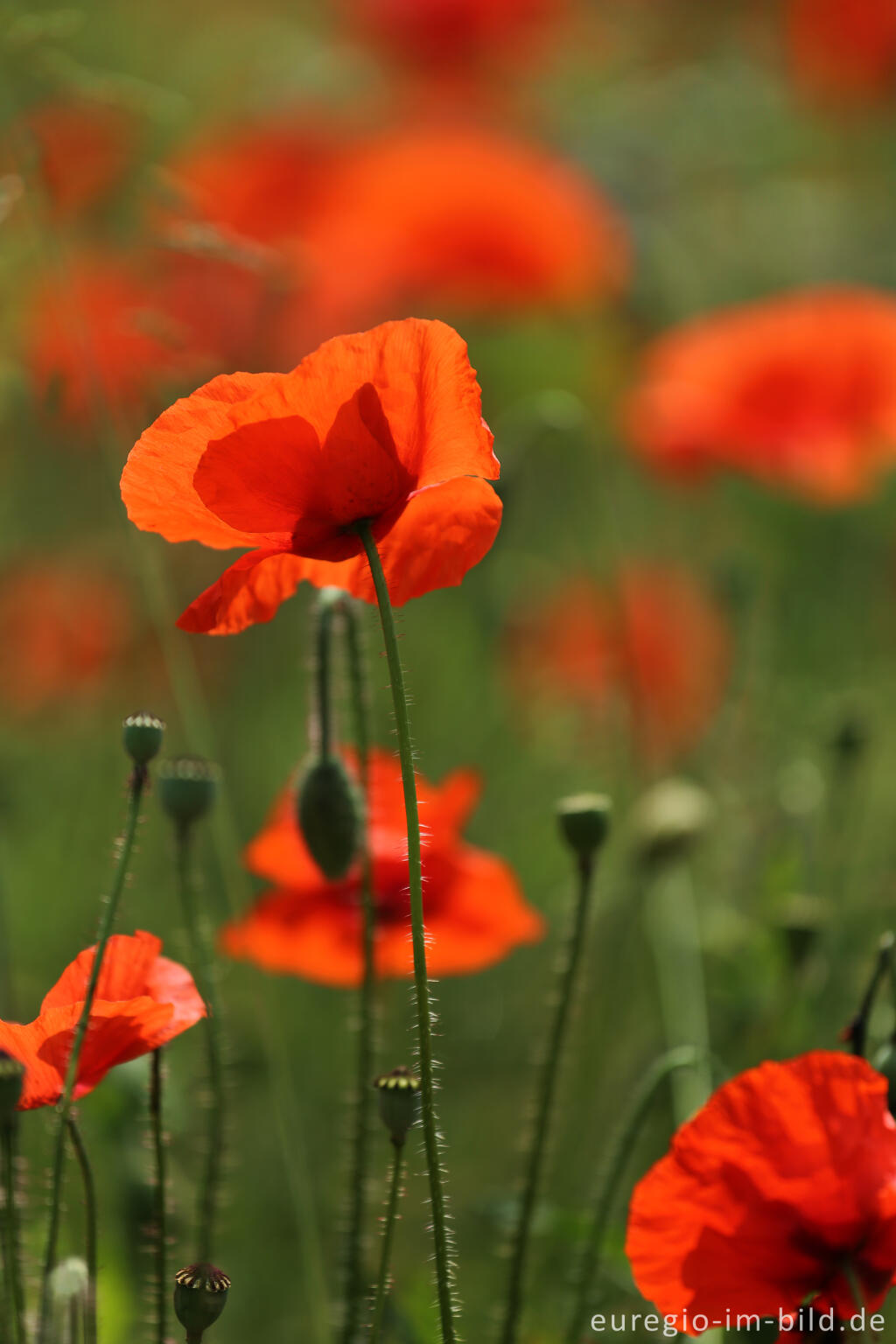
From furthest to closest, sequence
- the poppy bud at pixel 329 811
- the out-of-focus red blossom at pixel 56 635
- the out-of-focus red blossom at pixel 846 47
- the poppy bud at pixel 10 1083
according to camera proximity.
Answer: the out-of-focus red blossom at pixel 846 47
the out-of-focus red blossom at pixel 56 635
the poppy bud at pixel 329 811
the poppy bud at pixel 10 1083

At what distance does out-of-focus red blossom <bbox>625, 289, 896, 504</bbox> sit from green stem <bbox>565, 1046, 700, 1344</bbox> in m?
1.07

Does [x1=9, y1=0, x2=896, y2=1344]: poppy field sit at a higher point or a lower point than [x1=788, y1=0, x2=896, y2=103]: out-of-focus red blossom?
lower

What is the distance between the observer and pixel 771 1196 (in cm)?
87

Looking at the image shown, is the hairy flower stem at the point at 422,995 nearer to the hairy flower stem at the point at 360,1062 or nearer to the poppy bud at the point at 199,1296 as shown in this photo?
the poppy bud at the point at 199,1296

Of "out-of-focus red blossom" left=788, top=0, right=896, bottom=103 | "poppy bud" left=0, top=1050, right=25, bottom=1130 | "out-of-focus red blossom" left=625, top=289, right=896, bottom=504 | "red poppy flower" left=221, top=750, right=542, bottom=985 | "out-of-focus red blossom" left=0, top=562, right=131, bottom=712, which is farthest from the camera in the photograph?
"out-of-focus red blossom" left=788, top=0, right=896, bottom=103

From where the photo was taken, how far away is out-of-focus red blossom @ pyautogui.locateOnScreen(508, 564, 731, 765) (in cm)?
287

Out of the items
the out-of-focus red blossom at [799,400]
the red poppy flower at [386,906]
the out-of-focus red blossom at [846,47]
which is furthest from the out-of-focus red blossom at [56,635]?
the out-of-focus red blossom at [846,47]

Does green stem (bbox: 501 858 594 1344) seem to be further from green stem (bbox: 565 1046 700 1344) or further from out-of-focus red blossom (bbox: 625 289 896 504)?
out-of-focus red blossom (bbox: 625 289 896 504)

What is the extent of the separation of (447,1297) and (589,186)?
3.08 meters

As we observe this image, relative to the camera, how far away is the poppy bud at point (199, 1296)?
2.46ft

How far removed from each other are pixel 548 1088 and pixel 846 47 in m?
3.25

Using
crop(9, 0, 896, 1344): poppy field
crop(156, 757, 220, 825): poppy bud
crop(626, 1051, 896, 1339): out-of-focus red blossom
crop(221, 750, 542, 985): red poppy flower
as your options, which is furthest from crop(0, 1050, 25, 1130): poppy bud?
crop(221, 750, 542, 985): red poppy flower

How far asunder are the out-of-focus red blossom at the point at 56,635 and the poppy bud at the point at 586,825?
1.79 metres

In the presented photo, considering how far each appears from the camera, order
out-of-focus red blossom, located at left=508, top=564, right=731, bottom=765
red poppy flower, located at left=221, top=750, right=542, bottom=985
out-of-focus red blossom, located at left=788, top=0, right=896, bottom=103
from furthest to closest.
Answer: out-of-focus red blossom, located at left=788, top=0, right=896, bottom=103 < out-of-focus red blossom, located at left=508, top=564, right=731, bottom=765 < red poppy flower, located at left=221, top=750, right=542, bottom=985
